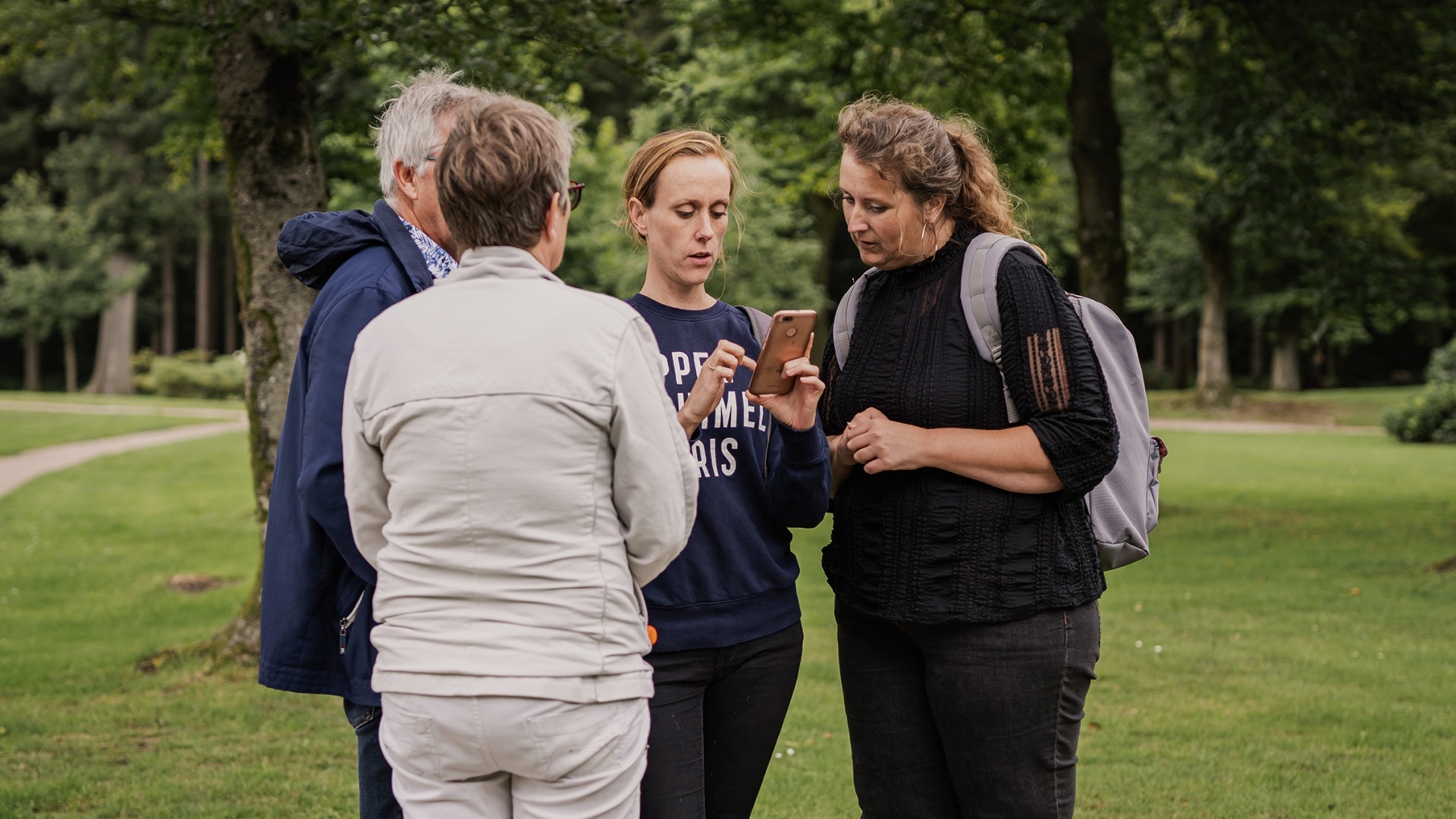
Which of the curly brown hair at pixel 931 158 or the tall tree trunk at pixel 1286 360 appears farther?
the tall tree trunk at pixel 1286 360

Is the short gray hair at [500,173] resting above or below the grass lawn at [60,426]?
above

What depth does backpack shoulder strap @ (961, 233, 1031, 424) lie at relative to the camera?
2355mm

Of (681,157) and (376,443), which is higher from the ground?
(681,157)

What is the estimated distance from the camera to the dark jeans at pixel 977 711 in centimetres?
235

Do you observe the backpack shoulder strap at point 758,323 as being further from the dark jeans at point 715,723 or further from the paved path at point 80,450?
the paved path at point 80,450

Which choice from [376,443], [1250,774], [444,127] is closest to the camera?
[376,443]

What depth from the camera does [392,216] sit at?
7.66ft

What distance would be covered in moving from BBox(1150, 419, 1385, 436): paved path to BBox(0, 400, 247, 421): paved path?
21.3m

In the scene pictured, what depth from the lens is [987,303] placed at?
2.36 metres

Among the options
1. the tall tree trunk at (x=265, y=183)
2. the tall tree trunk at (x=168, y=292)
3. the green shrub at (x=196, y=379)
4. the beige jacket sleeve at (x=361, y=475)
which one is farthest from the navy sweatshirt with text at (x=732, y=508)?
the tall tree trunk at (x=168, y=292)

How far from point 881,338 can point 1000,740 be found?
2.99ft

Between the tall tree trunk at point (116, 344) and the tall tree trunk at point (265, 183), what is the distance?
34.6 metres

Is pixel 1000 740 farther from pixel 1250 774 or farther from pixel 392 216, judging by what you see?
pixel 1250 774

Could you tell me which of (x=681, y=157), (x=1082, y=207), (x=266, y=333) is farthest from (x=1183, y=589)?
(x=681, y=157)
